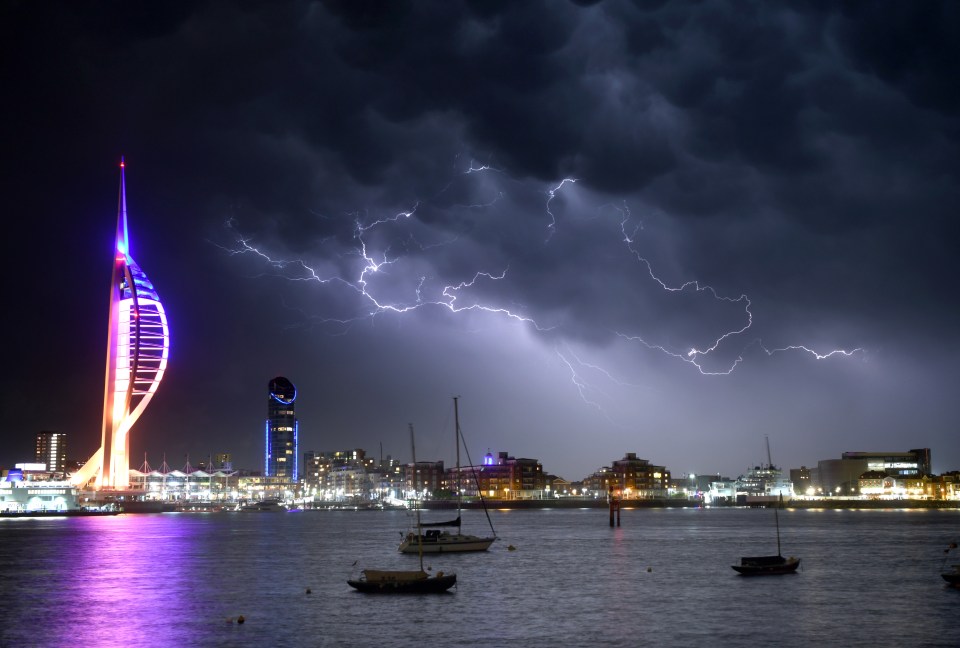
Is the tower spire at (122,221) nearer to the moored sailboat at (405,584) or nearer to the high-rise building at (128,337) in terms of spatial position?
the high-rise building at (128,337)

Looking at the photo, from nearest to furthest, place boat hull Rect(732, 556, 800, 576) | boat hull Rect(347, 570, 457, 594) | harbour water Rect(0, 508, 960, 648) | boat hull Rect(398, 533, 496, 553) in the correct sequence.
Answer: harbour water Rect(0, 508, 960, 648), boat hull Rect(347, 570, 457, 594), boat hull Rect(732, 556, 800, 576), boat hull Rect(398, 533, 496, 553)

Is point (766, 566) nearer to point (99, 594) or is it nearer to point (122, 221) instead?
point (99, 594)

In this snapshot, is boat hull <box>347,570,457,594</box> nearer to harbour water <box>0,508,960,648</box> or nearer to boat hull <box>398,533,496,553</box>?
harbour water <box>0,508,960,648</box>

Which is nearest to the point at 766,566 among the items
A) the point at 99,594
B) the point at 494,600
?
the point at 494,600

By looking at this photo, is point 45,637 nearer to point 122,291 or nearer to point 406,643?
point 406,643

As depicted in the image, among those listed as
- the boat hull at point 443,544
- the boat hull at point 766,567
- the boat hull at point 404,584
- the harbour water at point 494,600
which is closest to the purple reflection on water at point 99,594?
the harbour water at point 494,600

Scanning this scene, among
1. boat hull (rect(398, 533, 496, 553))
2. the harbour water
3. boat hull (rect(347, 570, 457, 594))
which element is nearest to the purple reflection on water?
the harbour water
